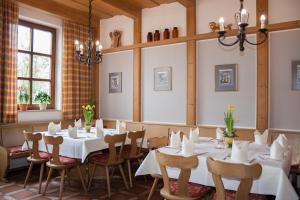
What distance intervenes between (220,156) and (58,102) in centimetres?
431

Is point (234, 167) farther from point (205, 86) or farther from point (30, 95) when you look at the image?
point (30, 95)

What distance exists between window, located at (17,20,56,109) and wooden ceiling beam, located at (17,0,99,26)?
16.8 inches

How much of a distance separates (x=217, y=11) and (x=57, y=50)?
3.52m

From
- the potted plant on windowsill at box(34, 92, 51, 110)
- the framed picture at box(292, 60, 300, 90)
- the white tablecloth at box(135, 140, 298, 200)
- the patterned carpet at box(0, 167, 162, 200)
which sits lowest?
the patterned carpet at box(0, 167, 162, 200)

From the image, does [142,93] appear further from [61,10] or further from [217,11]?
[61,10]

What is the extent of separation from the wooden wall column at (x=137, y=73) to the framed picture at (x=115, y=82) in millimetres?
469

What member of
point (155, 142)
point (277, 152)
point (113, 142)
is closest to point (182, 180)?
point (277, 152)

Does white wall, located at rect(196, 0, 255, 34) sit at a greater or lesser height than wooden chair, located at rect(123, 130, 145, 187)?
greater

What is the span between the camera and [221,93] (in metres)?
4.68

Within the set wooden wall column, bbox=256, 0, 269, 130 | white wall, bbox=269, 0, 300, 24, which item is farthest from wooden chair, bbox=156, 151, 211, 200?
white wall, bbox=269, 0, 300, 24

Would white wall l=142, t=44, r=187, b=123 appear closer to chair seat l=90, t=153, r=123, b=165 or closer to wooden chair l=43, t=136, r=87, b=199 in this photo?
chair seat l=90, t=153, r=123, b=165

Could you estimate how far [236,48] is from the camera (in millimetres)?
4543

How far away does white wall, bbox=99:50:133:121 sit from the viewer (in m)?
5.84

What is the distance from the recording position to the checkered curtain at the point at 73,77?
575cm
